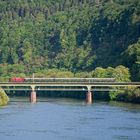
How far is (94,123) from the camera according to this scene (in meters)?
119

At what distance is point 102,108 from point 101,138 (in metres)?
42.1

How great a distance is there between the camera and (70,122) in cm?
12119

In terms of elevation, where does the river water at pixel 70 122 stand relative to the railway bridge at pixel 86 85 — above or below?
below

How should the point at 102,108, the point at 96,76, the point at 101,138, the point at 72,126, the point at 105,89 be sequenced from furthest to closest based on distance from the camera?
1. the point at 96,76
2. the point at 105,89
3. the point at 102,108
4. the point at 72,126
5. the point at 101,138

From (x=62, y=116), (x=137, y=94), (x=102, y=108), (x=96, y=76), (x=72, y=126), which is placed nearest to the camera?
(x=72, y=126)

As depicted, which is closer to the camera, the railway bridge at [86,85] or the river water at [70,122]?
the river water at [70,122]

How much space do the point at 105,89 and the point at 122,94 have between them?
815 cm

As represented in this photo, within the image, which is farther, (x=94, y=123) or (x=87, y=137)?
(x=94, y=123)

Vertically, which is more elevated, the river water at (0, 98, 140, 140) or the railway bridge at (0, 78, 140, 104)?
the railway bridge at (0, 78, 140, 104)

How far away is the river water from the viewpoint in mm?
105562

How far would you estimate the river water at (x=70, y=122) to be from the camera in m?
106

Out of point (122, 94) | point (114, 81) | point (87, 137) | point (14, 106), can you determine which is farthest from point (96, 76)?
point (87, 137)

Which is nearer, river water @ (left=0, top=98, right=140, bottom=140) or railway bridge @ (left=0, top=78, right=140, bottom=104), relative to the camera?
river water @ (left=0, top=98, right=140, bottom=140)

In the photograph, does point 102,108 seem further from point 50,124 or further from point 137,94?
point 50,124
